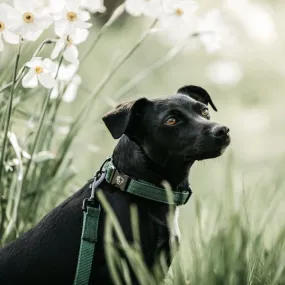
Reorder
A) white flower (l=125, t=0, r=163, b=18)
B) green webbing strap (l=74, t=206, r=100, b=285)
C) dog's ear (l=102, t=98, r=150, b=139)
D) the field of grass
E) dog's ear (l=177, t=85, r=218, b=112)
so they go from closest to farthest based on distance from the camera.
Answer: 1. the field of grass
2. green webbing strap (l=74, t=206, r=100, b=285)
3. dog's ear (l=102, t=98, r=150, b=139)
4. white flower (l=125, t=0, r=163, b=18)
5. dog's ear (l=177, t=85, r=218, b=112)

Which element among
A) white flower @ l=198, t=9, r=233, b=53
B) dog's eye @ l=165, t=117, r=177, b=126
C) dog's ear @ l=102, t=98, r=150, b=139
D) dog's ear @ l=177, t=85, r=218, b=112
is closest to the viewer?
dog's ear @ l=102, t=98, r=150, b=139

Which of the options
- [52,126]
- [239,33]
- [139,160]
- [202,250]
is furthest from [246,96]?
[202,250]

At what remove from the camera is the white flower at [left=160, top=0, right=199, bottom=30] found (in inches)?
142

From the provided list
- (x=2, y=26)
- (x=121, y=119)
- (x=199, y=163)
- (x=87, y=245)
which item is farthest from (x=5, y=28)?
(x=199, y=163)

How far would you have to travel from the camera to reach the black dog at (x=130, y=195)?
10.1 ft

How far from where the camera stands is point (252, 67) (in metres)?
9.09

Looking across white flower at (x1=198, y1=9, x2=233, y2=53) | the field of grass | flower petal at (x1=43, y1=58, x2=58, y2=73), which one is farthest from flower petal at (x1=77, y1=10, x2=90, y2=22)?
white flower at (x1=198, y1=9, x2=233, y2=53)

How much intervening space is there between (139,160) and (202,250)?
748mm

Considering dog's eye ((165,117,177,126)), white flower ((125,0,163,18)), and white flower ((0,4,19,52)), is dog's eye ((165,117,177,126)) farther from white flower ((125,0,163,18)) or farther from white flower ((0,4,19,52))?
white flower ((0,4,19,52))

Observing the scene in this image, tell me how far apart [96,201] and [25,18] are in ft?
2.74

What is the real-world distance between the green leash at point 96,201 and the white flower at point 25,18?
2.20 ft

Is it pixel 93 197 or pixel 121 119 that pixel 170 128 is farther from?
pixel 93 197

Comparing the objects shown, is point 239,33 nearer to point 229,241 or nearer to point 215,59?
point 215,59

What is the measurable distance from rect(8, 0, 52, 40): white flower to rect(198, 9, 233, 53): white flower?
109 centimetres
